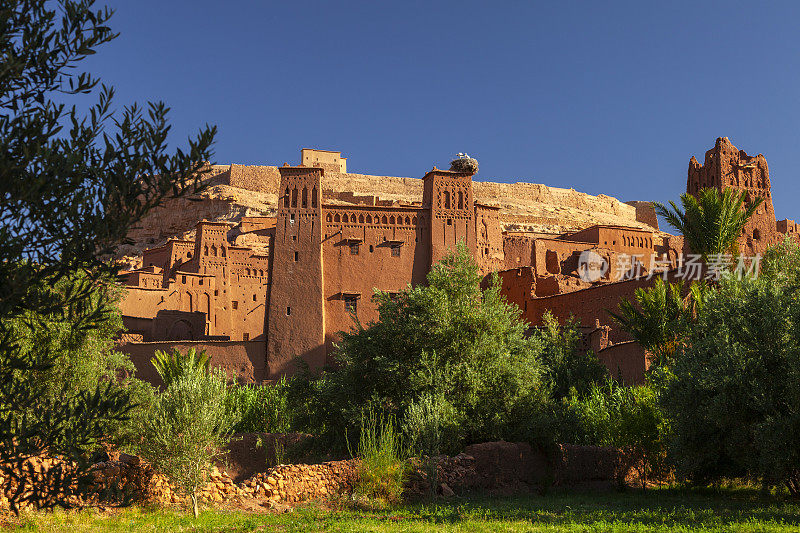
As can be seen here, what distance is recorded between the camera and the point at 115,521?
11.0 m

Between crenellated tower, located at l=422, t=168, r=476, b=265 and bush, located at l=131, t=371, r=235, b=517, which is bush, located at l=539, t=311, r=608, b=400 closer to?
crenellated tower, located at l=422, t=168, r=476, b=265

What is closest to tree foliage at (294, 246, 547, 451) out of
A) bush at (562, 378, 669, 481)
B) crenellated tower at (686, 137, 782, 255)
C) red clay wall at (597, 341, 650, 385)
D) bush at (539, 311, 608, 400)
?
bush at (562, 378, 669, 481)

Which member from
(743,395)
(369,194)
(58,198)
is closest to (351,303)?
(743,395)

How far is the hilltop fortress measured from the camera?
2989 cm

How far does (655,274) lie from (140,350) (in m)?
20.9

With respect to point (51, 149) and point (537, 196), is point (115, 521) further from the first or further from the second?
point (537, 196)

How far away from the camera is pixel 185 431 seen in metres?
12.6

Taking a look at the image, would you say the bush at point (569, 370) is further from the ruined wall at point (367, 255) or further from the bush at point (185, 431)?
the bush at point (185, 431)

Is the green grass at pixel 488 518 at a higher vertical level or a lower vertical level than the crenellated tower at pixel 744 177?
lower

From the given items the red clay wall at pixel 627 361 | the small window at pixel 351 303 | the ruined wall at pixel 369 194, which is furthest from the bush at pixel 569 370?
the ruined wall at pixel 369 194

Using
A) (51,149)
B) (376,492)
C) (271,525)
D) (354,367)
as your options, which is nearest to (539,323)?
(354,367)

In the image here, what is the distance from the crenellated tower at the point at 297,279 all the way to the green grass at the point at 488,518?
1751 centimetres

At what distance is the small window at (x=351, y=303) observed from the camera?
101ft

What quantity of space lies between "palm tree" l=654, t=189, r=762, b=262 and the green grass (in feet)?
32.2
